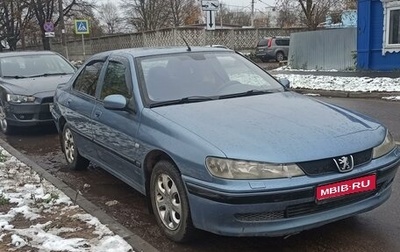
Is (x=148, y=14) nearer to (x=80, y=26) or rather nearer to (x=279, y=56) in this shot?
(x=279, y=56)

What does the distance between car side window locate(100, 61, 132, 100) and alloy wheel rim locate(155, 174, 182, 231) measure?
3.37ft

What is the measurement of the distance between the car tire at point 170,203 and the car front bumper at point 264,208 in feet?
0.45

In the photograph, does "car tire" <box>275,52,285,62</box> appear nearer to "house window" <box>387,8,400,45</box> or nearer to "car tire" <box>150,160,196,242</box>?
"house window" <box>387,8,400,45</box>

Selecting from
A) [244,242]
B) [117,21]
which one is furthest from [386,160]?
[117,21]

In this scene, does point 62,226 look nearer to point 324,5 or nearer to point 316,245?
point 316,245

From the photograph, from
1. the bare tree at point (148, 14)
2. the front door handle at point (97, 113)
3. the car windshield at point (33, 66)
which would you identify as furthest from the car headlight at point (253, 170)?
the bare tree at point (148, 14)

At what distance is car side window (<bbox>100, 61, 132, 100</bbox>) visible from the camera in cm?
464

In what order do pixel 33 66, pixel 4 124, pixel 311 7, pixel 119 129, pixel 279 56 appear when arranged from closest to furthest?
1. pixel 119 129
2. pixel 4 124
3. pixel 33 66
4. pixel 311 7
5. pixel 279 56

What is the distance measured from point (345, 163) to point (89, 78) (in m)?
3.43

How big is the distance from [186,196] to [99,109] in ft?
6.28

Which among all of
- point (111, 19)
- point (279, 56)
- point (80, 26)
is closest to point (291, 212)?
point (80, 26)

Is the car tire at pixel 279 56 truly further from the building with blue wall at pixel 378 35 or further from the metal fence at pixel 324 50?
the building with blue wall at pixel 378 35

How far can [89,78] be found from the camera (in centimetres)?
568

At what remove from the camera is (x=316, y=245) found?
3678 mm
